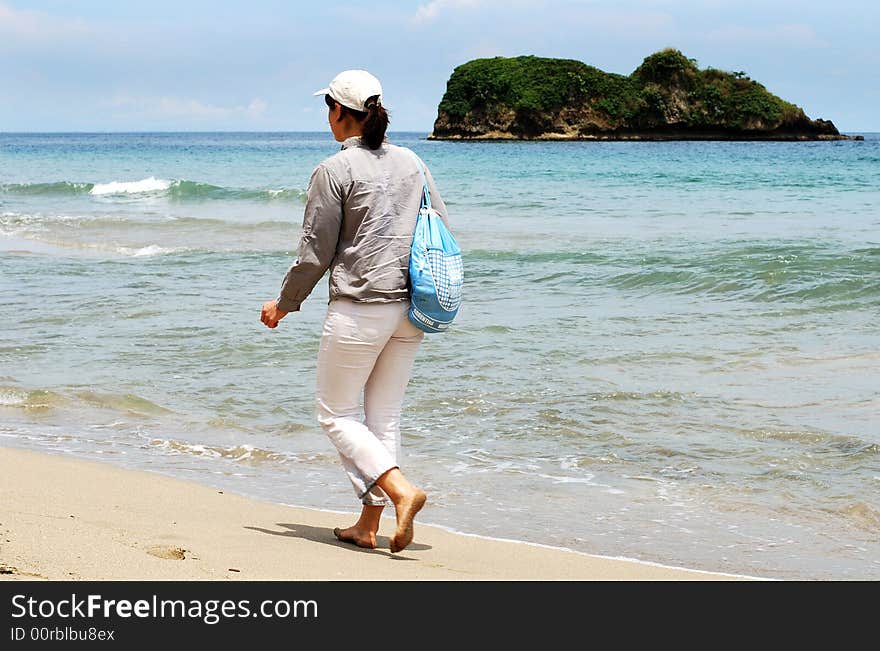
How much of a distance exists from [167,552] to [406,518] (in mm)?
889

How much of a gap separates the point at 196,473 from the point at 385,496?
1660mm

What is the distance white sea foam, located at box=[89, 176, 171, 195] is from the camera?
32.7 meters

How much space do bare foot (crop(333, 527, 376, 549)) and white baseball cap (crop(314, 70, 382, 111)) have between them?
1.70 metres

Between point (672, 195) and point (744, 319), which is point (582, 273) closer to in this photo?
point (744, 319)

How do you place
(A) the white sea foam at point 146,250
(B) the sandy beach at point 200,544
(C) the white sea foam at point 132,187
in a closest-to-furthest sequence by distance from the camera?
(B) the sandy beach at point 200,544, (A) the white sea foam at point 146,250, (C) the white sea foam at point 132,187

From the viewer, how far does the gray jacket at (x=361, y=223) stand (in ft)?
12.8

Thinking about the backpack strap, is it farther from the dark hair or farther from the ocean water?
the ocean water

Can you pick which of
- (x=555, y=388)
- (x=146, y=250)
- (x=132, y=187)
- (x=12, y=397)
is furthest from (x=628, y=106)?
(x=12, y=397)

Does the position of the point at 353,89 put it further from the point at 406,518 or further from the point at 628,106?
the point at 628,106

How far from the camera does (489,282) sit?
1264 cm

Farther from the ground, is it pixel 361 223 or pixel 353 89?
pixel 353 89

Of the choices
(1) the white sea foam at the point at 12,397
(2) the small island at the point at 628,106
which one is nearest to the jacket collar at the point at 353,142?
(1) the white sea foam at the point at 12,397

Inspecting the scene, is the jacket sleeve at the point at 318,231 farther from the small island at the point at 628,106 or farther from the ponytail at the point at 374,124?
the small island at the point at 628,106

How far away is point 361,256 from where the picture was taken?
3934 mm
